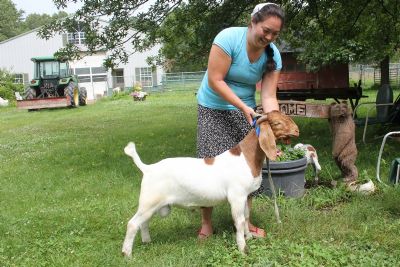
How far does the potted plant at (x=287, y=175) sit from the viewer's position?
4855 millimetres

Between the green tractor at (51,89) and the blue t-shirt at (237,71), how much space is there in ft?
57.4

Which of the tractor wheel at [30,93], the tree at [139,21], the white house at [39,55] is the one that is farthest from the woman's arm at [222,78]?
the white house at [39,55]

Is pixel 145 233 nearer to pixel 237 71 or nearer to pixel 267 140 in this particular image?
pixel 267 140

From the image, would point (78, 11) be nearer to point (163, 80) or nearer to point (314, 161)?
Answer: point (314, 161)

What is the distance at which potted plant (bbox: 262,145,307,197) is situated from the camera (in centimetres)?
486

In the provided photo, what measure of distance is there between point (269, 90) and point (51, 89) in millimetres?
19508

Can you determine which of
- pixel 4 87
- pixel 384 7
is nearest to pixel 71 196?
pixel 384 7

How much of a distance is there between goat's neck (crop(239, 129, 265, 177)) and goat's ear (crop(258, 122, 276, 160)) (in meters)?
0.18

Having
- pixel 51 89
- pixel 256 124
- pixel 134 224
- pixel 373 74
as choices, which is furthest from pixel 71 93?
pixel 373 74

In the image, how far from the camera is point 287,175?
489 cm

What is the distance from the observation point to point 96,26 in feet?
28.2

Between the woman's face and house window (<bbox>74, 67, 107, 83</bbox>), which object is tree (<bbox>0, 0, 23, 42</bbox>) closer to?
house window (<bbox>74, 67, 107, 83</bbox>)

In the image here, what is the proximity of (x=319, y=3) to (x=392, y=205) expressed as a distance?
17.9 feet

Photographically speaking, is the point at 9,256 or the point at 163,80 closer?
the point at 9,256
